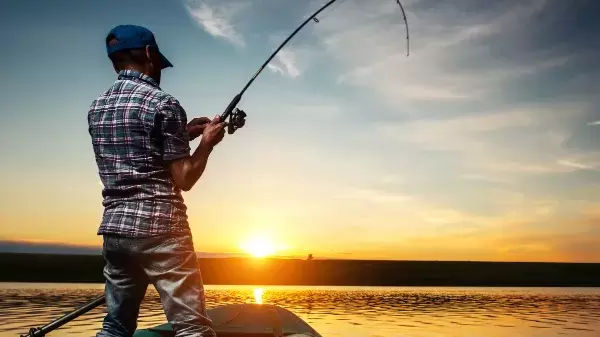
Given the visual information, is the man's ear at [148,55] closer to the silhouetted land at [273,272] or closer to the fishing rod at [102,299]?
the fishing rod at [102,299]

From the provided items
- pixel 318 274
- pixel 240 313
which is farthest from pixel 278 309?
pixel 318 274

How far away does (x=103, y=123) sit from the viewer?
371 centimetres

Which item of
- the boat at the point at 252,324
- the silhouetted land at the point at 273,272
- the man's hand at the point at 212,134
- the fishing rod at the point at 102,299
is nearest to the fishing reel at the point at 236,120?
the fishing rod at the point at 102,299

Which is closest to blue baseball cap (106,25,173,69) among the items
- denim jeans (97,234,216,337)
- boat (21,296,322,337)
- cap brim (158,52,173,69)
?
cap brim (158,52,173,69)

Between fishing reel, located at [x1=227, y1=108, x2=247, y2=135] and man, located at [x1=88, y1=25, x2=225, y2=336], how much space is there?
1069mm

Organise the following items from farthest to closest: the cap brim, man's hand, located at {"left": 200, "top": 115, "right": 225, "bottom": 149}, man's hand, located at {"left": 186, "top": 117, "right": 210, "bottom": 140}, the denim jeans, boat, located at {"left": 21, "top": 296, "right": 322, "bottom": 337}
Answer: boat, located at {"left": 21, "top": 296, "right": 322, "bottom": 337}, man's hand, located at {"left": 186, "top": 117, "right": 210, "bottom": 140}, the cap brim, man's hand, located at {"left": 200, "top": 115, "right": 225, "bottom": 149}, the denim jeans

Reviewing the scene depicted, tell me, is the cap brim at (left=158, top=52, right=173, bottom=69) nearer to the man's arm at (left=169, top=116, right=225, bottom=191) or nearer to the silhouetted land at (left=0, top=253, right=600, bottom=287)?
the man's arm at (left=169, top=116, right=225, bottom=191)

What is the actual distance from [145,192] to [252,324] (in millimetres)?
4726

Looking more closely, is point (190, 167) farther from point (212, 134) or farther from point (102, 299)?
point (102, 299)

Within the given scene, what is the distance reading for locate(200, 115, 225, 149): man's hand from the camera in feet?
12.2

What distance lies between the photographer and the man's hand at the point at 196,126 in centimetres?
410

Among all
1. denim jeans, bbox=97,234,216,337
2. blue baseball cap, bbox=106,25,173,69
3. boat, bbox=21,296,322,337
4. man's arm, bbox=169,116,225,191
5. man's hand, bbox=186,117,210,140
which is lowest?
boat, bbox=21,296,322,337

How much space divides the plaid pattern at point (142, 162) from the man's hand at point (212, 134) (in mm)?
155

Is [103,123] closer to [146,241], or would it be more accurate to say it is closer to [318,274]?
[146,241]
